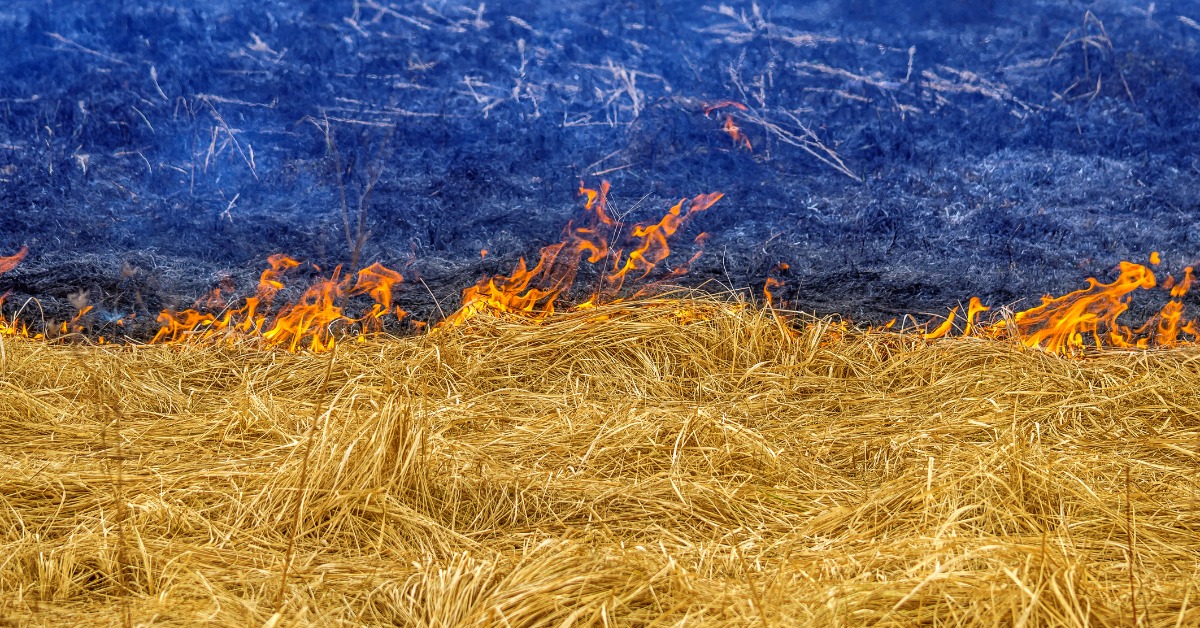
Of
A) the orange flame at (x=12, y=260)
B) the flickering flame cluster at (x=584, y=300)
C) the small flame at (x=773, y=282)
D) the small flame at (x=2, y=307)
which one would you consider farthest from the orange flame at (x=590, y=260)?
the orange flame at (x=12, y=260)

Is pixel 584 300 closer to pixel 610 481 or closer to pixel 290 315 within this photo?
pixel 290 315

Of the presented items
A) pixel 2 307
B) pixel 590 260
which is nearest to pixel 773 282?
pixel 590 260

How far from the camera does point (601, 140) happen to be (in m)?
4.25

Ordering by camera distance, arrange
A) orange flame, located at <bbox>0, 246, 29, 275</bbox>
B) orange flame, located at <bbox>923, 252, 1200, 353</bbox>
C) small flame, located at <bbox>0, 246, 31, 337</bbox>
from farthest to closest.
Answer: orange flame, located at <bbox>0, 246, 29, 275</bbox> → small flame, located at <bbox>0, 246, 31, 337</bbox> → orange flame, located at <bbox>923, 252, 1200, 353</bbox>

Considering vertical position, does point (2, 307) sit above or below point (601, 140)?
below

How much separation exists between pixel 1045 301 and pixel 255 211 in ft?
10.5

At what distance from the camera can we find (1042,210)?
411cm

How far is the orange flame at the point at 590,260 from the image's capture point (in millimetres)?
4098

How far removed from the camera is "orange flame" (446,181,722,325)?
13.4 ft

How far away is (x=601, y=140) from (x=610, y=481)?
84.2 inches

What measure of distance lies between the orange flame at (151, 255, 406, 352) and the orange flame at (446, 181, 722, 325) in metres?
0.34

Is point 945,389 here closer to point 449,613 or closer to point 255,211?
point 449,613

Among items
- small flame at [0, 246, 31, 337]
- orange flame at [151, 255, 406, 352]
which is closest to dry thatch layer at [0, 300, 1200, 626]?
orange flame at [151, 255, 406, 352]

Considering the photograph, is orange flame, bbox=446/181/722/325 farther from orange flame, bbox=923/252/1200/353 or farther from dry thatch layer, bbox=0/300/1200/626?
orange flame, bbox=923/252/1200/353
